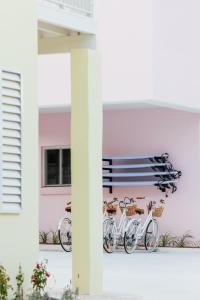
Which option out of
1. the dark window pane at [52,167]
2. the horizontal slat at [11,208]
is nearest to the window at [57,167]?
the dark window pane at [52,167]

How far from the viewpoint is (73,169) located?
14648 mm

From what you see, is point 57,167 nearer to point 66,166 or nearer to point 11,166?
point 66,166

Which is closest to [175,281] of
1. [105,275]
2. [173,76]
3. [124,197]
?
[105,275]

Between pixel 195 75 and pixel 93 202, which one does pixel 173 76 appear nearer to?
pixel 195 75

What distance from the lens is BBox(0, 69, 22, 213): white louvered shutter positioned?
12.5 m

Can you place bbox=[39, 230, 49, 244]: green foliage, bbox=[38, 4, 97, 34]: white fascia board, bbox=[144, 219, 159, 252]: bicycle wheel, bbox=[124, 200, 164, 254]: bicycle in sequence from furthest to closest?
bbox=[39, 230, 49, 244]: green foliage → bbox=[144, 219, 159, 252]: bicycle wheel → bbox=[124, 200, 164, 254]: bicycle → bbox=[38, 4, 97, 34]: white fascia board

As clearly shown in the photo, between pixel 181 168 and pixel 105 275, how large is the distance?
337 inches

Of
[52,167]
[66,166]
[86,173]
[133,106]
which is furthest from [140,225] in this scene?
[86,173]

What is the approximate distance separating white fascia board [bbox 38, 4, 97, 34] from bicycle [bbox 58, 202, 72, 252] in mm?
10345

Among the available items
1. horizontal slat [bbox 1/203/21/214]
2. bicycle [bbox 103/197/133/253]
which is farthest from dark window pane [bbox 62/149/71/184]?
horizontal slat [bbox 1/203/21/214]

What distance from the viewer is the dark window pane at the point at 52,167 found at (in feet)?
93.7

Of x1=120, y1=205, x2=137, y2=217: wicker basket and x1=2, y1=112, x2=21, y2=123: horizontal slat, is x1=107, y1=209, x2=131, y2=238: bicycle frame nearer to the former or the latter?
x1=120, y1=205, x2=137, y2=217: wicker basket

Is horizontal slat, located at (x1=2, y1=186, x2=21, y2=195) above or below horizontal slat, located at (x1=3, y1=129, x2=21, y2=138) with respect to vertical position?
below

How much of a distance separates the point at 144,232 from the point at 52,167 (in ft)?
16.1
